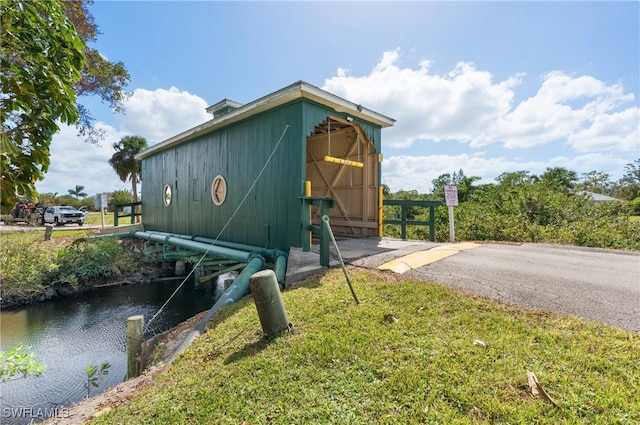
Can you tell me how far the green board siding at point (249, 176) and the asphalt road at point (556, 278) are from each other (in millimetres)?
2990

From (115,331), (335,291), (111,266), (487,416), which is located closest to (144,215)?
(111,266)

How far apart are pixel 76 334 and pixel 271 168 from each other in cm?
541

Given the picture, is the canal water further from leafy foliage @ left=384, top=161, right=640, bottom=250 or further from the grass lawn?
leafy foliage @ left=384, top=161, right=640, bottom=250

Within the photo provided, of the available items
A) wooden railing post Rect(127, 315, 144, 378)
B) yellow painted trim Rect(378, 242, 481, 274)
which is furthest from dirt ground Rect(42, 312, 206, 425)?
yellow painted trim Rect(378, 242, 481, 274)

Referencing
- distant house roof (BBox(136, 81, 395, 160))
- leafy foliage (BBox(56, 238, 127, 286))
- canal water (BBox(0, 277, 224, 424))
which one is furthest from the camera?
leafy foliage (BBox(56, 238, 127, 286))

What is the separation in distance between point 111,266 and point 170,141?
4.75 meters

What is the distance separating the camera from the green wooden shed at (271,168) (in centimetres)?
603

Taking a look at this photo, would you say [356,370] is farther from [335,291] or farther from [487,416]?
[335,291]

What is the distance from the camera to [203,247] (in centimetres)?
785

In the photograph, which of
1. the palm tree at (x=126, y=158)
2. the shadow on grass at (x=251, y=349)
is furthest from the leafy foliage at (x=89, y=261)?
the palm tree at (x=126, y=158)

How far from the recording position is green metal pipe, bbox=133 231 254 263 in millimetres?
6539

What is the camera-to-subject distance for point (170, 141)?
9.73 meters

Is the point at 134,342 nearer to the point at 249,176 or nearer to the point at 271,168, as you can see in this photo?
the point at 271,168

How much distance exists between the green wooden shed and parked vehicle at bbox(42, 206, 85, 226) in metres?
14.2
